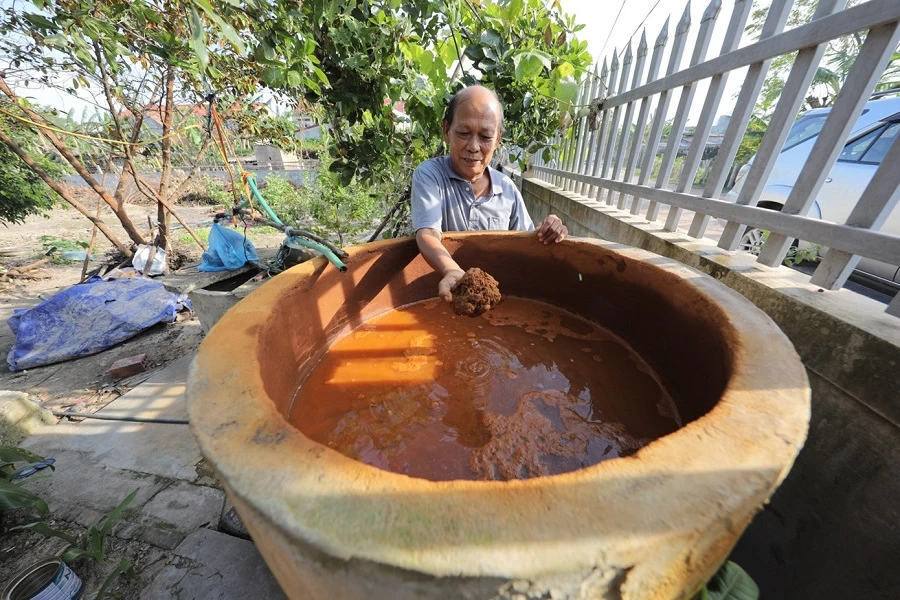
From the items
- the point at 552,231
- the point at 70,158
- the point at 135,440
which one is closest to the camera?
the point at 552,231

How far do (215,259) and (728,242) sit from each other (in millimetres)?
5234

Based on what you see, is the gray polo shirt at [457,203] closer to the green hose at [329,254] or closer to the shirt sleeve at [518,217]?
the shirt sleeve at [518,217]

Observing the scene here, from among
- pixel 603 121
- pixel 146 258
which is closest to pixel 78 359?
pixel 146 258

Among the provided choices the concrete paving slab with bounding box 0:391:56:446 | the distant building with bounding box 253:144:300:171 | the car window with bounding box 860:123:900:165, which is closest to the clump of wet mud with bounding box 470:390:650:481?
the concrete paving slab with bounding box 0:391:56:446

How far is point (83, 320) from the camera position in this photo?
11.8ft

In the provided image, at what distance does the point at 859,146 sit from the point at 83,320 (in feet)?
25.5

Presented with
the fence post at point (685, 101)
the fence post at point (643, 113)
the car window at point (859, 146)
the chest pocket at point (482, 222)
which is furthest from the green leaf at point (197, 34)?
the car window at point (859, 146)

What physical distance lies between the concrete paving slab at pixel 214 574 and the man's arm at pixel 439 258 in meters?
1.26

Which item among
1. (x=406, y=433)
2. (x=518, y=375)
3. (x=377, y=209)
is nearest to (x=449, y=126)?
(x=518, y=375)

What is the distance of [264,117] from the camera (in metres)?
5.27

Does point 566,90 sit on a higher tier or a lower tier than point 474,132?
higher

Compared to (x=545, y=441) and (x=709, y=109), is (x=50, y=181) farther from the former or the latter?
(x=709, y=109)

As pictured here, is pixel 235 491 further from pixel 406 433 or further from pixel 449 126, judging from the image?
pixel 449 126

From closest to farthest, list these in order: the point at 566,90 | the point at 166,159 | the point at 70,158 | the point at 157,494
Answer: the point at 157,494, the point at 566,90, the point at 70,158, the point at 166,159
